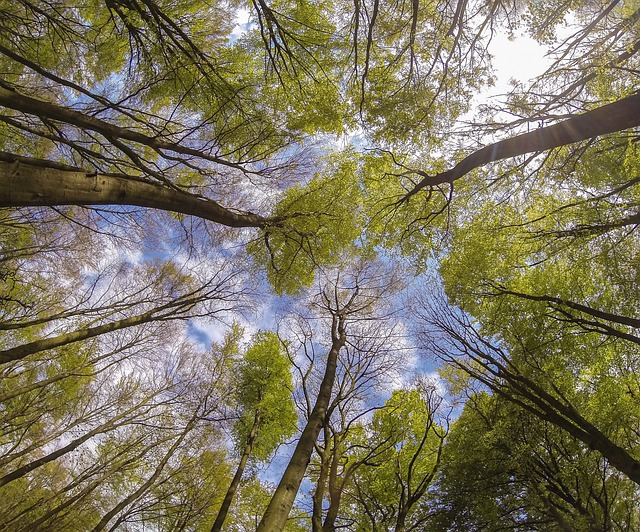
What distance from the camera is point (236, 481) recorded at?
297 inches

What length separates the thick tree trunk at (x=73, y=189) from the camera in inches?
104

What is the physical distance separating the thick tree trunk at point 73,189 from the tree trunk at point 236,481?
594cm

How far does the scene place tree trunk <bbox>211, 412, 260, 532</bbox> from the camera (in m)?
6.54

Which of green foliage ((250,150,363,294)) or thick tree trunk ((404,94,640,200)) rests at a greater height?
green foliage ((250,150,363,294))

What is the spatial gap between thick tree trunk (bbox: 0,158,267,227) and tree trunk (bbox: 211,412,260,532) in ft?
19.5

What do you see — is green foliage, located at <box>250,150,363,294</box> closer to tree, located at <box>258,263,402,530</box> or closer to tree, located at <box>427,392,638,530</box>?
tree, located at <box>258,263,402,530</box>

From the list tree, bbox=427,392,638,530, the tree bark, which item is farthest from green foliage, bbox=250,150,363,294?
tree, bbox=427,392,638,530

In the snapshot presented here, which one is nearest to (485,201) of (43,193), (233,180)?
(233,180)

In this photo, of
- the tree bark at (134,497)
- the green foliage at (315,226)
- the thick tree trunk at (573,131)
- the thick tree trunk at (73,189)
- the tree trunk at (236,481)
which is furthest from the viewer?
the green foliage at (315,226)

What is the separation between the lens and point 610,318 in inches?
197

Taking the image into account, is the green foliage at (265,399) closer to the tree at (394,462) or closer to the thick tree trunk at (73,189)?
the tree at (394,462)

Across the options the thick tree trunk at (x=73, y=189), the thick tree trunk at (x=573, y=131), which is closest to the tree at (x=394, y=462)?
the thick tree trunk at (x=573, y=131)

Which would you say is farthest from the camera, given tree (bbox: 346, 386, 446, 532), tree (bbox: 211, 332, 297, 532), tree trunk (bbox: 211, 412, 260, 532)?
tree (bbox: 211, 332, 297, 532)

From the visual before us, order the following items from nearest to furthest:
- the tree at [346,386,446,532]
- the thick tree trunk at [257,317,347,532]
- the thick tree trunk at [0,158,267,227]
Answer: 1. the thick tree trunk at [0,158,267,227]
2. the thick tree trunk at [257,317,347,532]
3. the tree at [346,386,446,532]
